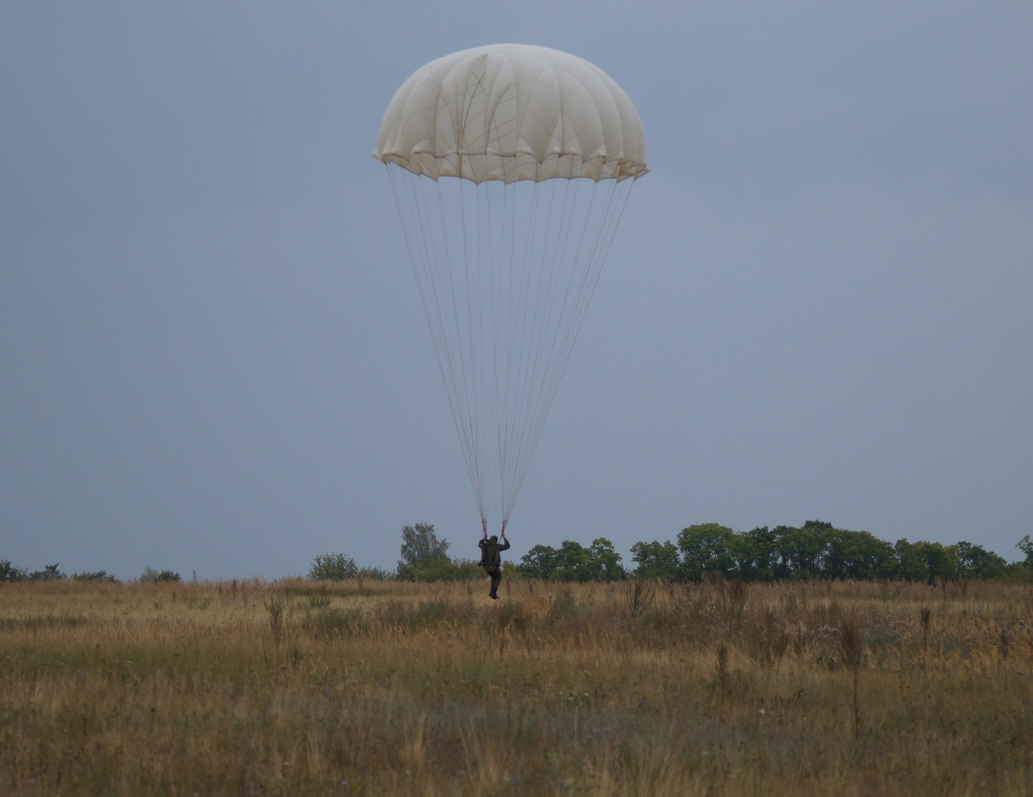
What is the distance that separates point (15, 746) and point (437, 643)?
5.59 m

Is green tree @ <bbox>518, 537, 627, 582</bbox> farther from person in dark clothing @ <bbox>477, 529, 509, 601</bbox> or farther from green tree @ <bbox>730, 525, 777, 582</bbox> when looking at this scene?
person in dark clothing @ <bbox>477, 529, 509, 601</bbox>

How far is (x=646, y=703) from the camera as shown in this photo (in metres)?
8.50

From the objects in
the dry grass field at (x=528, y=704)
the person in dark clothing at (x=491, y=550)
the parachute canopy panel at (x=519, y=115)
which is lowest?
the dry grass field at (x=528, y=704)

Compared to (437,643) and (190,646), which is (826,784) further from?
(190,646)

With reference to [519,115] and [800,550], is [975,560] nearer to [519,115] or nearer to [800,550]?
[800,550]

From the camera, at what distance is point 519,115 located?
49.6ft

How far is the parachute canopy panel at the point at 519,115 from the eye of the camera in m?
15.2

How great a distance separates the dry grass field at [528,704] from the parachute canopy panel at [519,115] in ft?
25.4

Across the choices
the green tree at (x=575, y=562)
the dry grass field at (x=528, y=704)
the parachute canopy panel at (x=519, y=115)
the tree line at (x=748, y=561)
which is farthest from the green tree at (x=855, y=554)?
the parachute canopy panel at (x=519, y=115)

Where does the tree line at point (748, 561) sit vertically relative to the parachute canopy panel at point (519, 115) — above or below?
below

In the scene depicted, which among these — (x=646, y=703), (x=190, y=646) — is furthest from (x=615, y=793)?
(x=190, y=646)

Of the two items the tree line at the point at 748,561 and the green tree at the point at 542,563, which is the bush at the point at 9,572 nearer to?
the tree line at the point at 748,561

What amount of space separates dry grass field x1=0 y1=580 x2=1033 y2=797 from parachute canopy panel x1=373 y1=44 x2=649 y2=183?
774cm

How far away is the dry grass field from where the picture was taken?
6.41m
